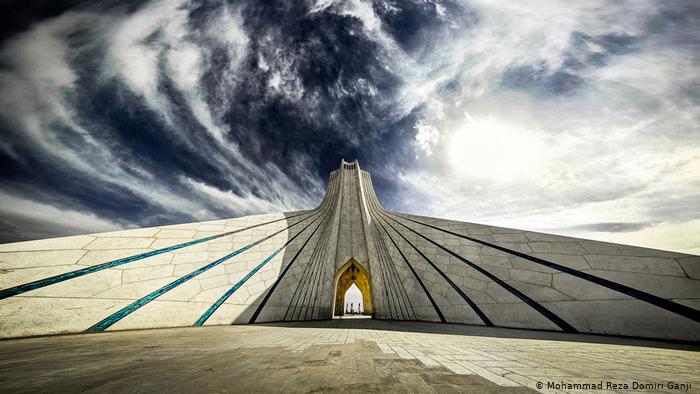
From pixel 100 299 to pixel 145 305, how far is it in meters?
0.71

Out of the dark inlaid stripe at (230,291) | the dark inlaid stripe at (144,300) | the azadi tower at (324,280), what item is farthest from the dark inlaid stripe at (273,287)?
the dark inlaid stripe at (144,300)

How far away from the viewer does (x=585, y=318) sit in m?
4.44

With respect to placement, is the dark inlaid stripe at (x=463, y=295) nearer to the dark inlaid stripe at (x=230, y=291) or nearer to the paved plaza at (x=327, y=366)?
the paved plaza at (x=327, y=366)

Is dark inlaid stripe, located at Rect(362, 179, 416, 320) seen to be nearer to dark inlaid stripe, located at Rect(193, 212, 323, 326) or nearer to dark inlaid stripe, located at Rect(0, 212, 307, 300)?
dark inlaid stripe, located at Rect(193, 212, 323, 326)

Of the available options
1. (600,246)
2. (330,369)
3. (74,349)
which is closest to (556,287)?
(600,246)

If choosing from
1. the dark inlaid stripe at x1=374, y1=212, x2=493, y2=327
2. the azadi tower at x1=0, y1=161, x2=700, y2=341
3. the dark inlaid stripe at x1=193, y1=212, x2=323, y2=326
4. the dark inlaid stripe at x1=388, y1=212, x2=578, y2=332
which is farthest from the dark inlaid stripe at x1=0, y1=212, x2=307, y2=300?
the dark inlaid stripe at x1=388, y1=212, x2=578, y2=332

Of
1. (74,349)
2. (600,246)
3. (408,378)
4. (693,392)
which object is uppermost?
(600,246)

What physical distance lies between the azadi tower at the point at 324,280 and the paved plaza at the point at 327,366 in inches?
47.1

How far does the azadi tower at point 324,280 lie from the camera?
3957mm

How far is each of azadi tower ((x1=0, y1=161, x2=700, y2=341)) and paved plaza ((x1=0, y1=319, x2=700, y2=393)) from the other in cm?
120

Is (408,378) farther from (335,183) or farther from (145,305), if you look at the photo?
(335,183)

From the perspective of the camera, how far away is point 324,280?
306 inches

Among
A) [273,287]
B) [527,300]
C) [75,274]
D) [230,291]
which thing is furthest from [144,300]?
[527,300]

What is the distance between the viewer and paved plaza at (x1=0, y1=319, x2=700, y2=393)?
1.50m
